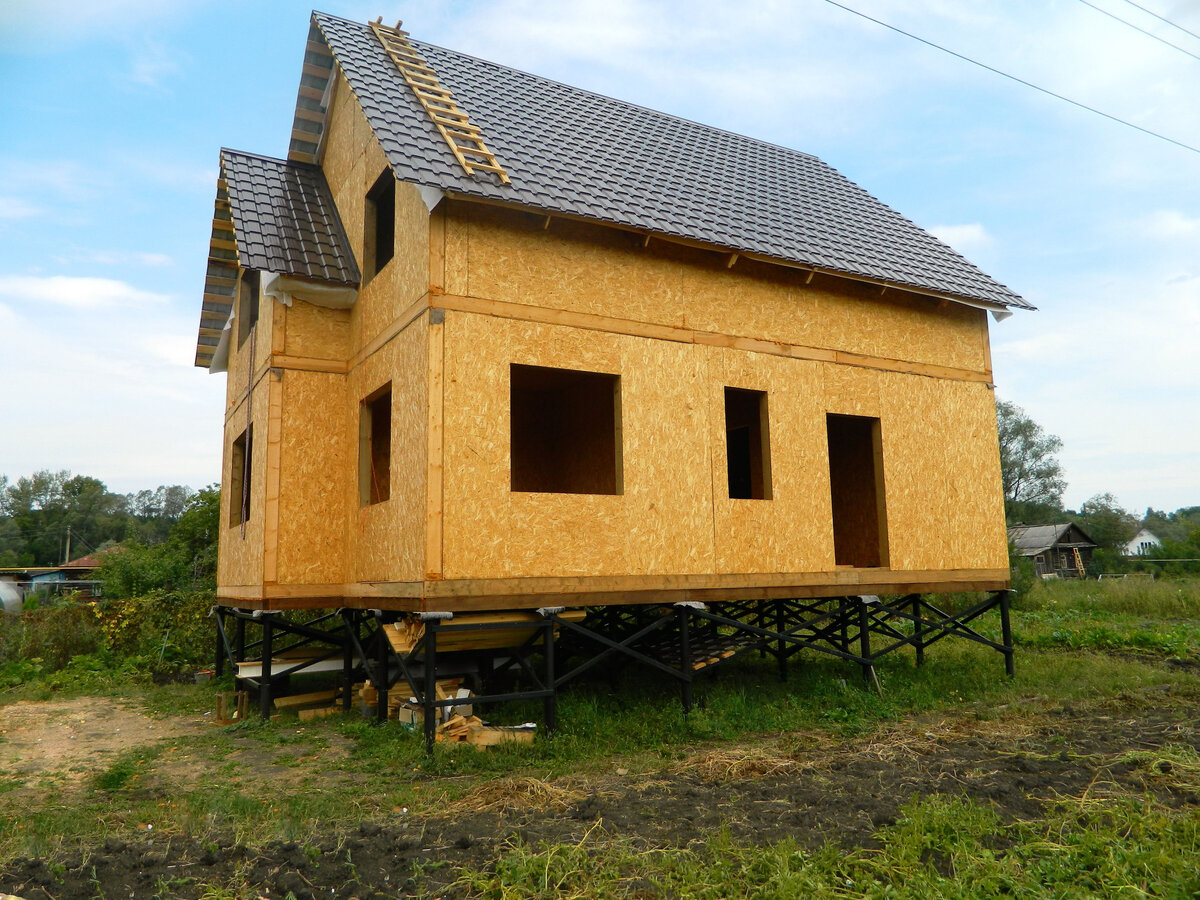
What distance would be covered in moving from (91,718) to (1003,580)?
1303 cm

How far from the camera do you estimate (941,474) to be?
11.8m

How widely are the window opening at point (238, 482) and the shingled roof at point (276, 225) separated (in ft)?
8.52

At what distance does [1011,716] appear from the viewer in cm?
997

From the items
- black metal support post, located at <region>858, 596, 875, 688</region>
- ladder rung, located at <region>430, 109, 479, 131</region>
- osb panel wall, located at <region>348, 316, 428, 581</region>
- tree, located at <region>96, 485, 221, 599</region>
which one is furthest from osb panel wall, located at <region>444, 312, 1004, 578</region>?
tree, located at <region>96, 485, 221, 599</region>

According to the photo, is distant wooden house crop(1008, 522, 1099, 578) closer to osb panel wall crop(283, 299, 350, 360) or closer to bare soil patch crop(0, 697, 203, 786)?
osb panel wall crop(283, 299, 350, 360)

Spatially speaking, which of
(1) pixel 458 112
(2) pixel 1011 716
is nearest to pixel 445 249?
(1) pixel 458 112

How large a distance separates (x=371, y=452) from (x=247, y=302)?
4.12 metres

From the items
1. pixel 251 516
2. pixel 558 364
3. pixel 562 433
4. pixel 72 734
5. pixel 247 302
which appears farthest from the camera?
pixel 562 433

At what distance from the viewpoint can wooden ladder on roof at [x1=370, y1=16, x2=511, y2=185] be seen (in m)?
9.08

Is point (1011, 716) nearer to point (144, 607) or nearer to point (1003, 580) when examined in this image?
point (1003, 580)

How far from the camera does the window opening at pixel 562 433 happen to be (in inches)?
481

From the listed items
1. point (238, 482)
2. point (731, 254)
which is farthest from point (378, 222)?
point (238, 482)

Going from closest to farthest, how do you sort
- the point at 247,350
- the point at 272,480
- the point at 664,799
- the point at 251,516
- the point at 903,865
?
1. the point at 903,865
2. the point at 664,799
3. the point at 272,480
4. the point at 251,516
5. the point at 247,350

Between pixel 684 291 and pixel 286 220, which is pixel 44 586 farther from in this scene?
pixel 684 291
